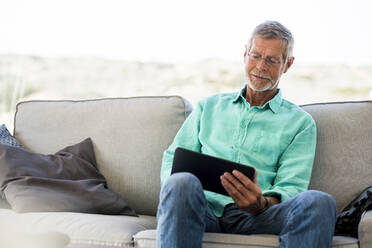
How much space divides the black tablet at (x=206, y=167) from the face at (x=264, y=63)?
0.57 meters

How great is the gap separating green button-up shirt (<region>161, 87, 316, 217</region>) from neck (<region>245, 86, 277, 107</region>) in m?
0.03

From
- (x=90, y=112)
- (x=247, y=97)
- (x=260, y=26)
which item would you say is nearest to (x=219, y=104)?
(x=247, y=97)

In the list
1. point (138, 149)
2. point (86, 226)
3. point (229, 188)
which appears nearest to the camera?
point (229, 188)

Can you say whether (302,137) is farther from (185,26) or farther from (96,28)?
(96,28)

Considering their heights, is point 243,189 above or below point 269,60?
below

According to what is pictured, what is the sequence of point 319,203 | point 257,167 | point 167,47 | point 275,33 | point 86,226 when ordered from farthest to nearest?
point 167,47
point 275,33
point 257,167
point 86,226
point 319,203

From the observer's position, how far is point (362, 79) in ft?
13.3

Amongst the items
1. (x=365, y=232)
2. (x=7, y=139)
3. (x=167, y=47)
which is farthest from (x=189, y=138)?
(x=167, y=47)

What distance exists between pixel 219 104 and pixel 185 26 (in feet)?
8.06

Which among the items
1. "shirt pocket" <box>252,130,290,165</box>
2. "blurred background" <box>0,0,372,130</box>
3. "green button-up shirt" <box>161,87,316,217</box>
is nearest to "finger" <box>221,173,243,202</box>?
"green button-up shirt" <box>161,87,316,217</box>

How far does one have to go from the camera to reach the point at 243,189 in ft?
4.64

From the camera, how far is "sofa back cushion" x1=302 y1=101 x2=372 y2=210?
185 centimetres

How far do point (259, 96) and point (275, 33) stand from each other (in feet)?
0.85

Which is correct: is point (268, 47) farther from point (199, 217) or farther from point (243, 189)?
point (199, 217)
